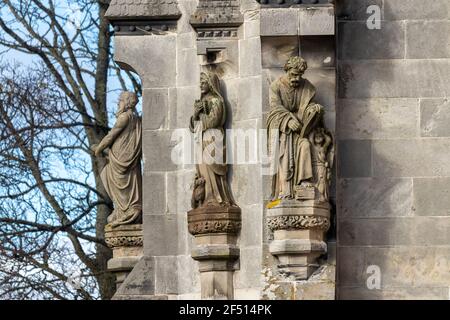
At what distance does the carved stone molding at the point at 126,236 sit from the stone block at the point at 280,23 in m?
2.97

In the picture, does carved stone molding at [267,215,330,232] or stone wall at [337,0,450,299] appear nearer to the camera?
carved stone molding at [267,215,330,232]

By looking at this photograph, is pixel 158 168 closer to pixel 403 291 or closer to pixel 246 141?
pixel 246 141

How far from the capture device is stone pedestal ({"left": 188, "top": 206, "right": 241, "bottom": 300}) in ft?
75.5

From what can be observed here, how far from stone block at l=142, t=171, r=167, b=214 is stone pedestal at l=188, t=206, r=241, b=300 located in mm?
778

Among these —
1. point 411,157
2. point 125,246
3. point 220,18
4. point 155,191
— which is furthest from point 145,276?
point 411,157

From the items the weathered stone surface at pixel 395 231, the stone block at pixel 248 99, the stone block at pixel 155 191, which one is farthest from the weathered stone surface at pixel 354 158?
the stone block at pixel 155 191

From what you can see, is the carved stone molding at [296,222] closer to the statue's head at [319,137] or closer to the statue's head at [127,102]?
the statue's head at [319,137]

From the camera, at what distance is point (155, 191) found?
940 inches

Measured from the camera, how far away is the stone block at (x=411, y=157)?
23.2 metres

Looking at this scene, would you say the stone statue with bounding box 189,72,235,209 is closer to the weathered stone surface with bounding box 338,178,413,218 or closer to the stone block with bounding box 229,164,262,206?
the stone block with bounding box 229,164,262,206

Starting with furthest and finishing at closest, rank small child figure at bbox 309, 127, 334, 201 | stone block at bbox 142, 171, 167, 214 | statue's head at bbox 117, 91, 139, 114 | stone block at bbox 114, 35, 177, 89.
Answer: statue's head at bbox 117, 91, 139, 114 < stone block at bbox 114, 35, 177, 89 < stone block at bbox 142, 171, 167, 214 < small child figure at bbox 309, 127, 334, 201

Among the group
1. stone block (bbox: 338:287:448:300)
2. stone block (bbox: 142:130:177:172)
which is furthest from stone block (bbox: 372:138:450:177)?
stone block (bbox: 142:130:177:172)

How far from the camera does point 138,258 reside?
24750 millimetres
